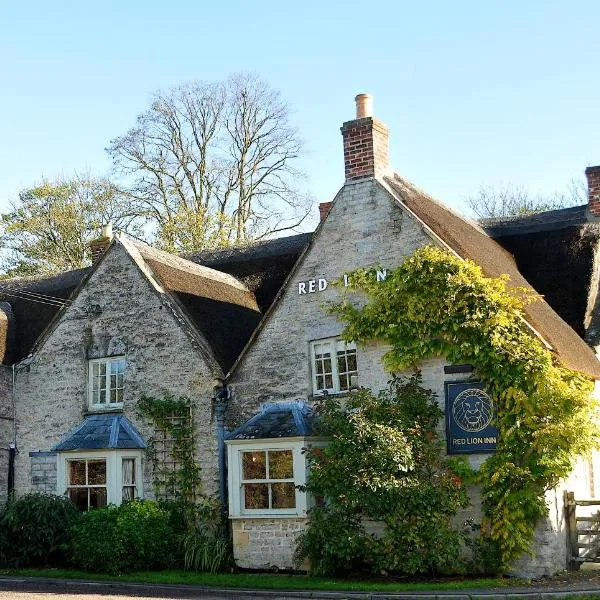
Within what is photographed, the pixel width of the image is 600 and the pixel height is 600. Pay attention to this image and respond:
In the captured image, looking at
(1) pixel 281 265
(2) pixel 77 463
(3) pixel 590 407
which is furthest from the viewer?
(1) pixel 281 265

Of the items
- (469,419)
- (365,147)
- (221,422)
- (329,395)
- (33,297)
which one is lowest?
(469,419)

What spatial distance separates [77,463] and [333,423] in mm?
6626

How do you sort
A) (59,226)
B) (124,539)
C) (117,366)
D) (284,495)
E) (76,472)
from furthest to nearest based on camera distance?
1. (59,226)
2. (117,366)
3. (76,472)
4. (284,495)
5. (124,539)

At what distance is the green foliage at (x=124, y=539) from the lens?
17.1 m

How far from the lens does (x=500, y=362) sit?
51.9 ft

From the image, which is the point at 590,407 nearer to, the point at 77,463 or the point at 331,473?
the point at 331,473

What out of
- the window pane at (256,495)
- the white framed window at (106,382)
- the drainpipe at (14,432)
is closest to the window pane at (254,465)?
the window pane at (256,495)

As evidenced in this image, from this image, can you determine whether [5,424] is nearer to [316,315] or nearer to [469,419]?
[316,315]

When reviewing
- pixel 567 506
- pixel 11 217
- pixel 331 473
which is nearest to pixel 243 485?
pixel 331 473

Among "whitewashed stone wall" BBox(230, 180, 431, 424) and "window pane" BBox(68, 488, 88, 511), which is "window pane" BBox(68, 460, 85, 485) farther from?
"whitewashed stone wall" BBox(230, 180, 431, 424)

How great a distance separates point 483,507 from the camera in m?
15.6

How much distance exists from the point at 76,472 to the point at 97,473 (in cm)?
57

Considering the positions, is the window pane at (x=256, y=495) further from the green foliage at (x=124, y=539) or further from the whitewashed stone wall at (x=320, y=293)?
the green foliage at (x=124, y=539)

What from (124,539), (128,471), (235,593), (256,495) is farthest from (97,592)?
(128,471)
